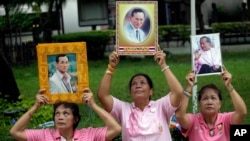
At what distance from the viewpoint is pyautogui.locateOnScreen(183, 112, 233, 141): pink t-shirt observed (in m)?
4.45

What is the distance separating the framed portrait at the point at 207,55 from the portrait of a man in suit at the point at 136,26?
58cm

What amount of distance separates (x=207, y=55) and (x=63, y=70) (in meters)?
1.24

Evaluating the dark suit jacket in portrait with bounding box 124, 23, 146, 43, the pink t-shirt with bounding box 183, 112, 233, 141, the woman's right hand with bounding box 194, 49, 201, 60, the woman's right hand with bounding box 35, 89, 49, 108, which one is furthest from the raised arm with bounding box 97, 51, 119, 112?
the woman's right hand with bounding box 194, 49, 201, 60

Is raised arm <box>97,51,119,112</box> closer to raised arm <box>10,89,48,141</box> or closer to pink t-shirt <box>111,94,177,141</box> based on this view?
pink t-shirt <box>111,94,177,141</box>

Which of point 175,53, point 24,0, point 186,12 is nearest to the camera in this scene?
point 24,0

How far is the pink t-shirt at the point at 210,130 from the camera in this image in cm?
445

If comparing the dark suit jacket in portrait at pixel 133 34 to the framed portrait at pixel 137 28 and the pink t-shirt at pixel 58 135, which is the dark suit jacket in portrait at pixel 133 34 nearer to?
the framed portrait at pixel 137 28

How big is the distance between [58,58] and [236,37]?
722 inches

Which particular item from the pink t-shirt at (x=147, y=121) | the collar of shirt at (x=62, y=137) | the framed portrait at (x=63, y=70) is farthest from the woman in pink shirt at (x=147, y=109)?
the collar of shirt at (x=62, y=137)

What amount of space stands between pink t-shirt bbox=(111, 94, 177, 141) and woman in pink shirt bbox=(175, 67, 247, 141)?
4.5 inches

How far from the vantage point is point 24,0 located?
1171 cm

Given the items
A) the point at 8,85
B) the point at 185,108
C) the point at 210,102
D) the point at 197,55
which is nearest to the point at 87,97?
the point at 185,108

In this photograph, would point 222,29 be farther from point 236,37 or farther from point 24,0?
point 24,0

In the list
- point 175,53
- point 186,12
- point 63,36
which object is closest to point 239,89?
point 175,53
